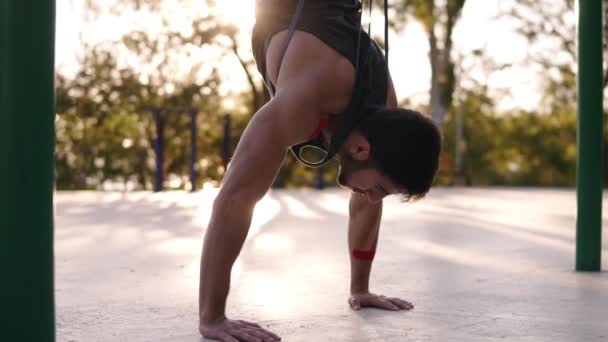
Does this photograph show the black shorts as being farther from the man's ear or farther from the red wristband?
the red wristband

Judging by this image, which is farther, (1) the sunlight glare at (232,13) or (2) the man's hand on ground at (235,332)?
(1) the sunlight glare at (232,13)

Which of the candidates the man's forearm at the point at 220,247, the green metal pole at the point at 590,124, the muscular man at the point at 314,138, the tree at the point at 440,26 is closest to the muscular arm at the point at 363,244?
the muscular man at the point at 314,138

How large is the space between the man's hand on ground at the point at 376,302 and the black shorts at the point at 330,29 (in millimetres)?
697

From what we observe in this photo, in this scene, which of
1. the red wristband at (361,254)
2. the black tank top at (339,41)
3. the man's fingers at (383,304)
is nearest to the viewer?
the black tank top at (339,41)

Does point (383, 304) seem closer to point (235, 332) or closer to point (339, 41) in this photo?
point (235, 332)

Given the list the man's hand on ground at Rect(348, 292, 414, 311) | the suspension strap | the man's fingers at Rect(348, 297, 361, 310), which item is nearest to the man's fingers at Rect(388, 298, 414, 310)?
the man's hand on ground at Rect(348, 292, 414, 311)

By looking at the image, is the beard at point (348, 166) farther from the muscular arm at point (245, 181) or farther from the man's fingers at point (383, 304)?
the man's fingers at point (383, 304)

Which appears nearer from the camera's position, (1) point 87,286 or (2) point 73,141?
(1) point 87,286

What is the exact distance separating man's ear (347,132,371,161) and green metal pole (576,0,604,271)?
161cm

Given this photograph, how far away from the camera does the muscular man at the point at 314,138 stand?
6.47ft

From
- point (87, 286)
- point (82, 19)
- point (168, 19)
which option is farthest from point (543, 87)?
point (87, 286)
